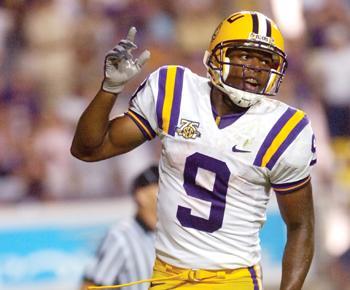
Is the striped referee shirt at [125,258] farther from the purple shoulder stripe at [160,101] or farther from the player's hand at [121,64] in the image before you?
the player's hand at [121,64]

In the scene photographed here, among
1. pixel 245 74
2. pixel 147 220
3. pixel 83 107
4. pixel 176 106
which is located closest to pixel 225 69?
pixel 245 74

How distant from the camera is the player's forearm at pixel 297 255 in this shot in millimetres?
→ 3246

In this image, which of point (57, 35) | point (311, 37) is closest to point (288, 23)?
point (311, 37)

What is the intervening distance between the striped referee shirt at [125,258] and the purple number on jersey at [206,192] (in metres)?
1.39

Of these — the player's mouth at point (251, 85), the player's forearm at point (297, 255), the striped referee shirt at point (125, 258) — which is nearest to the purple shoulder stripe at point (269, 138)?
the player's mouth at point (251, 85)

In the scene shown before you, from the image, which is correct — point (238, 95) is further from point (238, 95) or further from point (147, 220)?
point (147, 220)

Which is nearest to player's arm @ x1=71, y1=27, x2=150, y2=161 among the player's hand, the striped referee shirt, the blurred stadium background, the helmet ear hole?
the player's hand

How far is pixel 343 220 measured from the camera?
6.81 m

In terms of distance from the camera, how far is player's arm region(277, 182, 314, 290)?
3.25 meters

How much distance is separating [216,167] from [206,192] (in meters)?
0.08

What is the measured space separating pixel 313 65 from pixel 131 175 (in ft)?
5.11

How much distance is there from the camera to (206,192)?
10.6 feet

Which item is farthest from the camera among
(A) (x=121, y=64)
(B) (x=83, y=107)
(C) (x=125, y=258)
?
(B) (x=83, y=107)

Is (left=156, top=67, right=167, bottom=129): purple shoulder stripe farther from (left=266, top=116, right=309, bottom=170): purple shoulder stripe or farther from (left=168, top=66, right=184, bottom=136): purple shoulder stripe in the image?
(left=266, top=116, right=309, bottom=170): purple shoulder stripe
